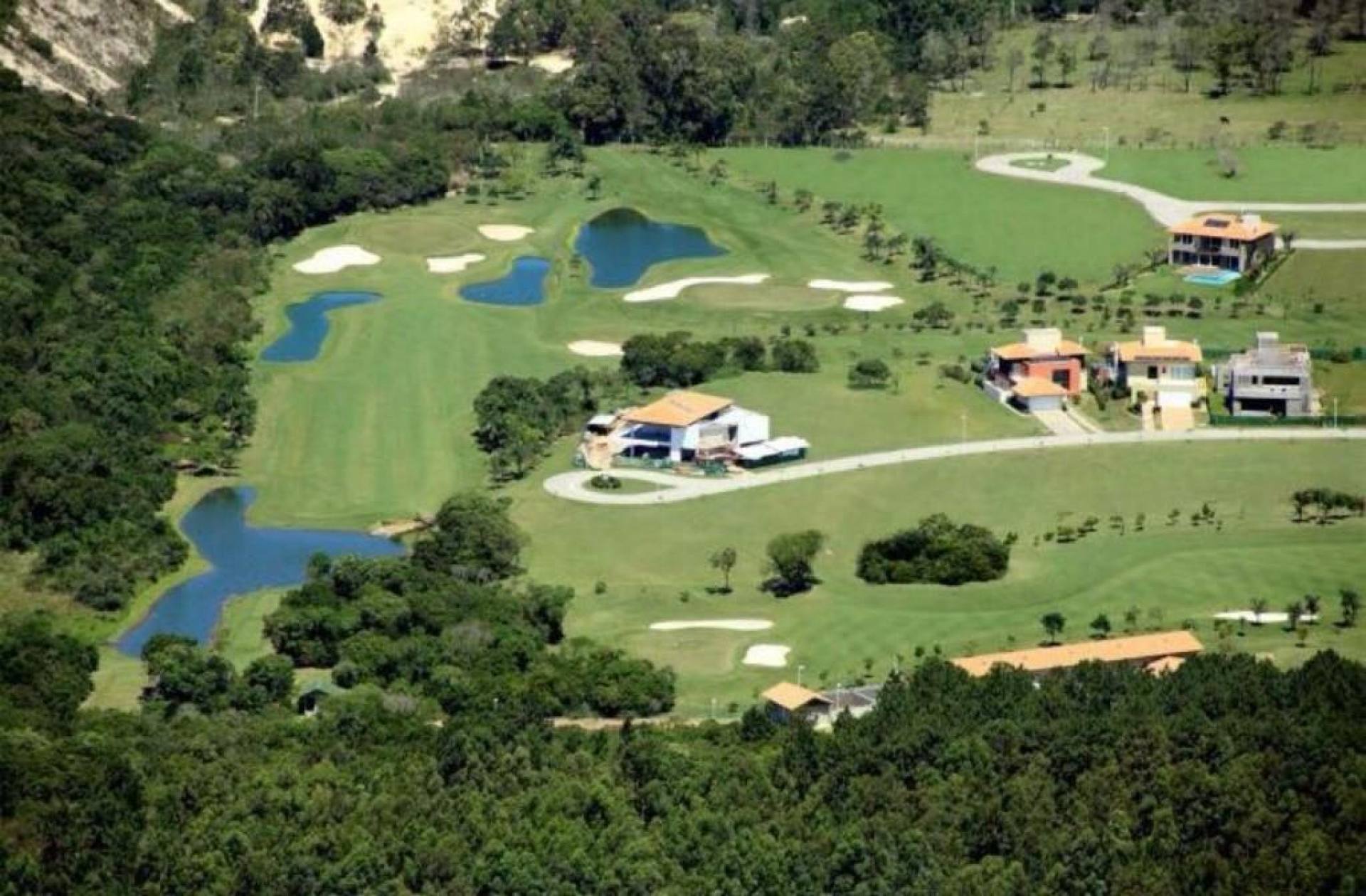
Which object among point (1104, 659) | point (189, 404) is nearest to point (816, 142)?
point (189, 404)

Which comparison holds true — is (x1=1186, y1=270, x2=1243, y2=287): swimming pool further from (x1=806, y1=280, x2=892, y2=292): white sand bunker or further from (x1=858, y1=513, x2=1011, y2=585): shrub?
(x1=858, y1=513, x2=1011, y2=585): shrub

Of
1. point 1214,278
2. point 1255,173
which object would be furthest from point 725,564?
point 1255,173

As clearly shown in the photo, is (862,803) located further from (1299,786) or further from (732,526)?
(732,526)

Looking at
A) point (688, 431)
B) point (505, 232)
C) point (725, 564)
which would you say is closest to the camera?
point (725, 564)

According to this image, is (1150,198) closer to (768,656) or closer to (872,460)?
(872,460)

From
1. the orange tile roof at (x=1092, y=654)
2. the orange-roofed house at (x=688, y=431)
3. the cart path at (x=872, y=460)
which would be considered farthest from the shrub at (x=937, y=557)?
the orange-roofed house at (x=688, y=431)

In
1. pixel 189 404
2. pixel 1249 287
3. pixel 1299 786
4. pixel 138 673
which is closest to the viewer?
pixel 1299 786
